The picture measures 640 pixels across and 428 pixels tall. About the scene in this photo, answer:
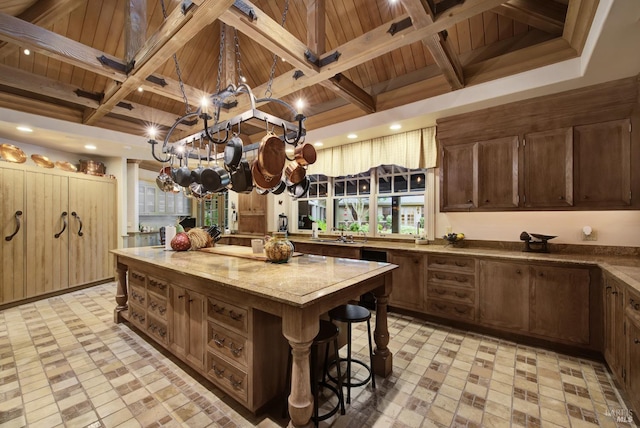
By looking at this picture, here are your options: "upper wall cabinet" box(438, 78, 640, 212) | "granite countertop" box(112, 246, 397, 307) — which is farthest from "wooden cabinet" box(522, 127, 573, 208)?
"granite countertop" box(112, 246, 397, 307)

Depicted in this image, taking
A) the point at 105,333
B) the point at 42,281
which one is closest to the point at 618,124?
the point at 105,333

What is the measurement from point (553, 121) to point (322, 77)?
2.41 m

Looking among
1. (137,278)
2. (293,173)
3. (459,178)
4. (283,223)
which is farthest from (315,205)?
(137,278)

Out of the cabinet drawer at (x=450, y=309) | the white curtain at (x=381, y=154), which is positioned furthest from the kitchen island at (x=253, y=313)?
the white curtain at (x=381, y=154)

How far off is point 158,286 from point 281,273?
134cm

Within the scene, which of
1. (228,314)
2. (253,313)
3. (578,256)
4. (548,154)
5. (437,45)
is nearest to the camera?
(253,313)

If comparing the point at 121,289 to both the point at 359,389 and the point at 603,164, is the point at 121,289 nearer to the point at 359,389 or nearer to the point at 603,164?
the point at 359,389

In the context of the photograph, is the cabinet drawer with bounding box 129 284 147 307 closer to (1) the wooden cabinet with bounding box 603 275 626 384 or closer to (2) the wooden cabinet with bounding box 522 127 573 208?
(1) the wooden cabinet with bounding box 603 275 626 384

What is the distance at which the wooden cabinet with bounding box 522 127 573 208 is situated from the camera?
2.69 metres

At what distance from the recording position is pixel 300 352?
4.84ft

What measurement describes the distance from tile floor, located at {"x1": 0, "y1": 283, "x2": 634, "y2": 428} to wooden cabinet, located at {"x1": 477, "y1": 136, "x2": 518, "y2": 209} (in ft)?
5.03

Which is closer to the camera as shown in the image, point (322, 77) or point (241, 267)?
point (241, 267)

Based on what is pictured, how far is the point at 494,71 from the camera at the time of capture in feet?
9.49

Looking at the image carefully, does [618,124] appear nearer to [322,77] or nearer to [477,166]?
[477,166]
